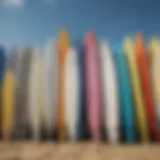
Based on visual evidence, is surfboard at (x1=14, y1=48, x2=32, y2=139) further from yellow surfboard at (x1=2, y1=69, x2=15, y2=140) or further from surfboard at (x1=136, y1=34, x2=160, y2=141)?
surfboard at (x1=136, y1=34, x2=160, y2=141)

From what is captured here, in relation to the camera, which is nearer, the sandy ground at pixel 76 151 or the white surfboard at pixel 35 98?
the sandy ground at pixel 76 151

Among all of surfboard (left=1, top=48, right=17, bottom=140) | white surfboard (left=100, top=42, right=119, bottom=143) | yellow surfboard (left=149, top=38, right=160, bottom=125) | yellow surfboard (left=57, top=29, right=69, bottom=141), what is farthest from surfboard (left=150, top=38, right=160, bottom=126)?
surfboard (left=1, top=48, right=17, bottom=140)

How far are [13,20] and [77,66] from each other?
0.29 meters

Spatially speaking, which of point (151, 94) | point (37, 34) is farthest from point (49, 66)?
point (151, 94)

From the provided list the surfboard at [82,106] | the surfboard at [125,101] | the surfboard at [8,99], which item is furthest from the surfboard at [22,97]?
the surfboard at [125,101]

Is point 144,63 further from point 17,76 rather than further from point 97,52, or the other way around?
point 17,76

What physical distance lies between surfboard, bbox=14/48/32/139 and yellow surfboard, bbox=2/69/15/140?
1 centimetres

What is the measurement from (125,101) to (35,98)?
232mm

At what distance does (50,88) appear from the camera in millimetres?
867

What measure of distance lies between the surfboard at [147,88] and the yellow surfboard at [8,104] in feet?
1.13

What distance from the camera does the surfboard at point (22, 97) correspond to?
2.75 ft

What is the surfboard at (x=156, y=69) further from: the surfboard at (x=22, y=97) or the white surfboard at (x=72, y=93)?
the surfboard at (x=22, y=97)

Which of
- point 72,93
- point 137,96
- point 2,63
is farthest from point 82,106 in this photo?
point 2,63

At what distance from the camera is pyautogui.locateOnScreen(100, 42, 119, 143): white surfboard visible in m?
0.83
